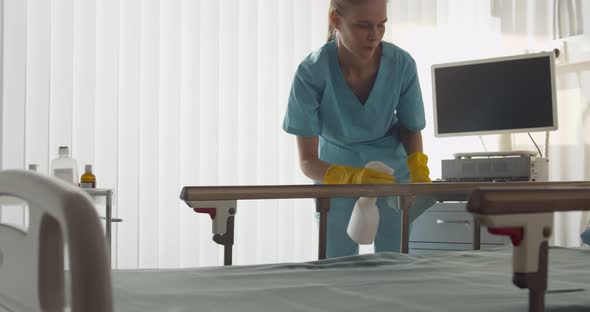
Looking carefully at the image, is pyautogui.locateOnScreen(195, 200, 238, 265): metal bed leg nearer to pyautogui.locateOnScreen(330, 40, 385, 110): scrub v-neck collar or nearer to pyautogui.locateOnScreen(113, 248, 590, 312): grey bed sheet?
pyautogui.locateOnScreen(113, 248, 590, 312): grey bed sheet

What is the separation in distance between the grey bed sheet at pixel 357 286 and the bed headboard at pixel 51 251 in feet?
1.04

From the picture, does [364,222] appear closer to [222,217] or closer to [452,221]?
[222,217]

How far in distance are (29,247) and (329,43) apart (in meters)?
1.62

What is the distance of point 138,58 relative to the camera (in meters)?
3.41

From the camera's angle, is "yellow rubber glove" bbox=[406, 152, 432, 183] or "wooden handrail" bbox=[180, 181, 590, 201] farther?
"yellow rubber glove" bbox=[406, 152, 432, 183]

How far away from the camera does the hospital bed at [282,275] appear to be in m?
0.67

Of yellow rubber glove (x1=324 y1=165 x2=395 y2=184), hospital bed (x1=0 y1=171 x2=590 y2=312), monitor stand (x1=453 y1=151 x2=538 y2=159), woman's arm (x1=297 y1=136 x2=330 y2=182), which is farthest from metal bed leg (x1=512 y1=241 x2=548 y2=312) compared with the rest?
monitor stand (x1=453 y1=151 x2=538 y2=159)

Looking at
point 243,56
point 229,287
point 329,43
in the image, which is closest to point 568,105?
point 243,56

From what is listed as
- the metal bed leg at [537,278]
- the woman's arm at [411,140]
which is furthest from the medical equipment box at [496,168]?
the metal bed leg at [537,278]

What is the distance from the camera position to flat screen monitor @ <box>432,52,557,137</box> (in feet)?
10.8

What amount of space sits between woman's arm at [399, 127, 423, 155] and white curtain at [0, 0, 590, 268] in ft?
4.60

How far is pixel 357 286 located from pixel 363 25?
97cm

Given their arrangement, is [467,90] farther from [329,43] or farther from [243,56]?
[329,43]

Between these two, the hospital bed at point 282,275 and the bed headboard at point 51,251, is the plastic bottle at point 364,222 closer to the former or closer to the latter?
the hospital bed at point 282,275
